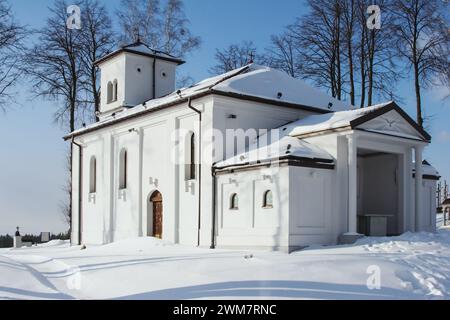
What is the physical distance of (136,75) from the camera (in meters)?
31.1

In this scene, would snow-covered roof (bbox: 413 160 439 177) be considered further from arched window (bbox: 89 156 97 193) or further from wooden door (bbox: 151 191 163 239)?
arched window (bbox: 89 156 97 193)

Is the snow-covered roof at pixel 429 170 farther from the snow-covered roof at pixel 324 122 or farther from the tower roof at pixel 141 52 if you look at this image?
the tower roof at pixel 141 52

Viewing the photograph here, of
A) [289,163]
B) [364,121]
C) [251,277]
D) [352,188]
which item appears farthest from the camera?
[364,121]

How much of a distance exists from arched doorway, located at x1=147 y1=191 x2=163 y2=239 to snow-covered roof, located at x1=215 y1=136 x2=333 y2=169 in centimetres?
442

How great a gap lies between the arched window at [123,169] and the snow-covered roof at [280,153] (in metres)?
7.39

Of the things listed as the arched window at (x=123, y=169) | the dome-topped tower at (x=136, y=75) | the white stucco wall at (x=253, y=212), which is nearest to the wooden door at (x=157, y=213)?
the arched window at (x=123, y=169)

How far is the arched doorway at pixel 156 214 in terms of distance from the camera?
2445 centimetres

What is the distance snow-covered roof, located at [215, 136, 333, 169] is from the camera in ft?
62.6

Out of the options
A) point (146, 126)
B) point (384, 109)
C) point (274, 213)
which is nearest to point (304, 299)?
point (274, 213)

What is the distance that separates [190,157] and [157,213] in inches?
128

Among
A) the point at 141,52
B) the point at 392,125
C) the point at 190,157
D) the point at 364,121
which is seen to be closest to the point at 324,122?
the point at 364,121

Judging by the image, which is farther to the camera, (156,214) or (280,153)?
(156,214)

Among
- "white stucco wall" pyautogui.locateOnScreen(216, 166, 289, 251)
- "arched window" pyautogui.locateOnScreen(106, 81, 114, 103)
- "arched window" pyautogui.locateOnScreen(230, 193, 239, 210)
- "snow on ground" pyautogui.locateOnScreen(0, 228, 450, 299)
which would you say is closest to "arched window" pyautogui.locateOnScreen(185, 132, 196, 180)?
"white stucco wall" pyautogui.locateOnScreen(216, 166, 289, 251)

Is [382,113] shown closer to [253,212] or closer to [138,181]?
[253,212]
